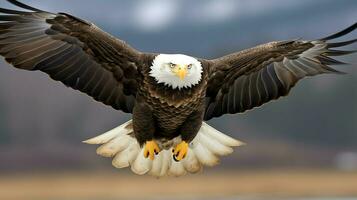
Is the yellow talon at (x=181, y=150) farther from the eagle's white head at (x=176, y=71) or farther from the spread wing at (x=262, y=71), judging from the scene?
the eagle's white head at (x=176, y=71)

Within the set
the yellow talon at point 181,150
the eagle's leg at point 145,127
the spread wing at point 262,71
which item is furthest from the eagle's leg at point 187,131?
the spread wing at point 262,71

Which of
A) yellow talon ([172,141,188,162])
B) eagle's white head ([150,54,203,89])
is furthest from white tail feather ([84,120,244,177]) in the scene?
eagle's white head ([150,54,203,89])

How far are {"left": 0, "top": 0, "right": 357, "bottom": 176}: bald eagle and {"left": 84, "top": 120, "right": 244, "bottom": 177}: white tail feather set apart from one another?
14 millimetres

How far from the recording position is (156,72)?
5.04 metres

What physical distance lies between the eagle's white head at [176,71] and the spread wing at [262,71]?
0.98 feet

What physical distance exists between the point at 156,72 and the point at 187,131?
0.44m

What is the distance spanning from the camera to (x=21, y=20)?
5.19 metres

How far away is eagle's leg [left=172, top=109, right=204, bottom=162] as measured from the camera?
17.3ft

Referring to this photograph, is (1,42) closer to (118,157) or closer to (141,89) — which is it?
(141,89)

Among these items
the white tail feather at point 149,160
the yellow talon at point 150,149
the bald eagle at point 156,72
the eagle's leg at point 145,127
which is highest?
the bald eagle at point 156,72

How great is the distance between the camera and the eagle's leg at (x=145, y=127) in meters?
5.23

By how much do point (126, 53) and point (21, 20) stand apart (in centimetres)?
57

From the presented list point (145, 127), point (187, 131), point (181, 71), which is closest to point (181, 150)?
point (187, 131)

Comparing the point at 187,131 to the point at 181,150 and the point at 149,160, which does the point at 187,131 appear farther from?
the point at 149,160
